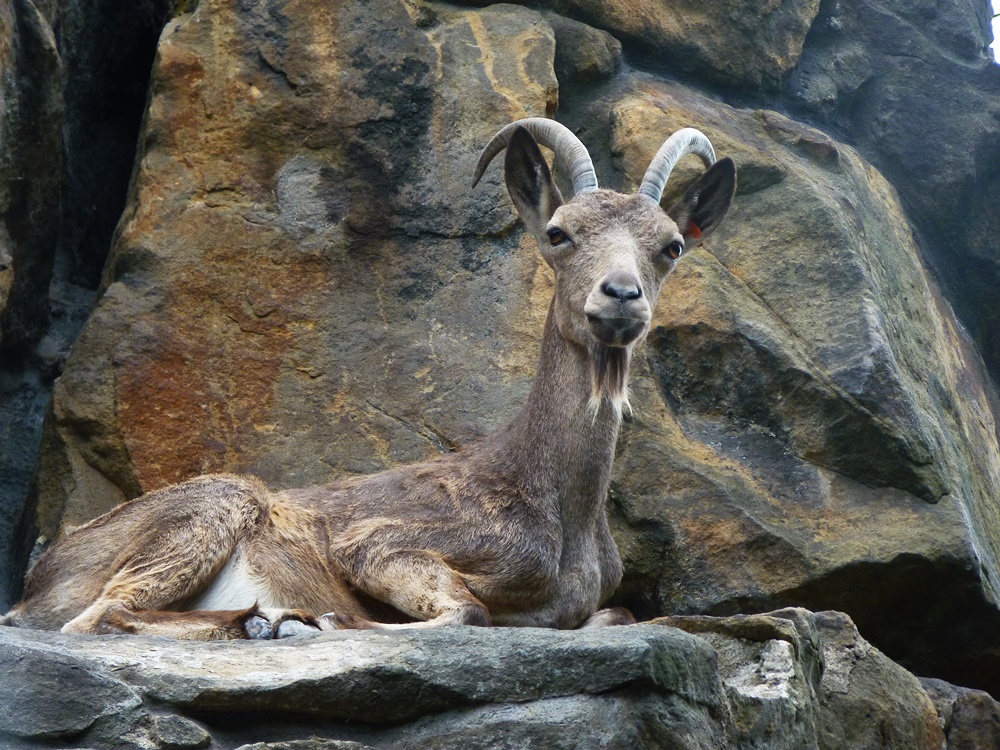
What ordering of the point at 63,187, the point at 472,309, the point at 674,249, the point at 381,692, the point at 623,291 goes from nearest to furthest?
1. the point at 381,692
2. the point at 623,291
3. the point at 674,249
4. the point at 472,309
5. the point at 63,187

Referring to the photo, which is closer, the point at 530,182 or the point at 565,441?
the point at 565,441

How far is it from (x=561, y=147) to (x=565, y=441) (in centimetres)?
211

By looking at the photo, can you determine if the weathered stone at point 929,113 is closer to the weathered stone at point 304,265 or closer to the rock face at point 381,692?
the weathered stone at point 304,265

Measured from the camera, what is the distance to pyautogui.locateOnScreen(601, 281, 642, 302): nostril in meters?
7.39

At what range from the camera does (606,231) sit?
8203mm

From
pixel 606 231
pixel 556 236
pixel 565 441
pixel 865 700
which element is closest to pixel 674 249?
pixel 606 231

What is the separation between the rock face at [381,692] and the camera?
4.81 m

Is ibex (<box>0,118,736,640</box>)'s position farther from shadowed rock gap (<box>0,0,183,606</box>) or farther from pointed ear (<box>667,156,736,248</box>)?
shadowed rock gap (<box>0,0,183,606</box>)

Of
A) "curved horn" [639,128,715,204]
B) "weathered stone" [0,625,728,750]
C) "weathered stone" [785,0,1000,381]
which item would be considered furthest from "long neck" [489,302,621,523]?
"weathered stone" [785,0,1000,381]

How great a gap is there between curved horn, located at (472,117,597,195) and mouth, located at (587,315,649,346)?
134 cm

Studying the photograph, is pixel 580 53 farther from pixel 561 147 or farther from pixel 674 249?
pixel 674 249

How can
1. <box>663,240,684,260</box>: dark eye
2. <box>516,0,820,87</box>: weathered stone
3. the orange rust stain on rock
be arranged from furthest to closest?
<box>516,0,820,87</box>: weathered stone
the orange rust stain on rock
<box>663,240,684,260</box>: dark eye

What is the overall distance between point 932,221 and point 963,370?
154cm

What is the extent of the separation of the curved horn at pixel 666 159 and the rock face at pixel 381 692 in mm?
3695
